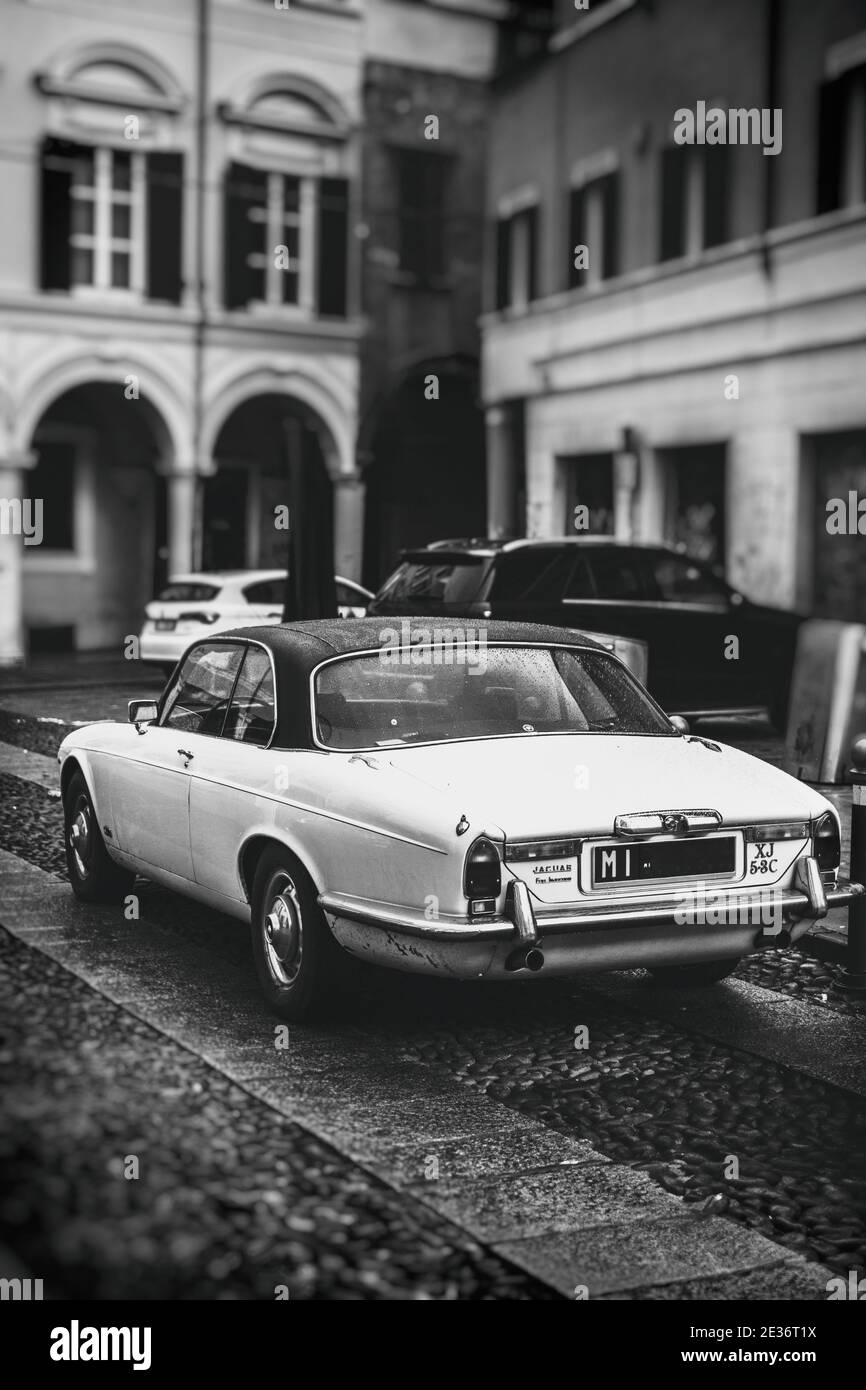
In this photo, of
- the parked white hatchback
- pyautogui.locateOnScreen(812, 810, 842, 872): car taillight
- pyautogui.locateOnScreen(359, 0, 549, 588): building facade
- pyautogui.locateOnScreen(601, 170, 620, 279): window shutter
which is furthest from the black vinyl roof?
pyautogui.locateOnScreen(359, 0, 549, 588): building facade

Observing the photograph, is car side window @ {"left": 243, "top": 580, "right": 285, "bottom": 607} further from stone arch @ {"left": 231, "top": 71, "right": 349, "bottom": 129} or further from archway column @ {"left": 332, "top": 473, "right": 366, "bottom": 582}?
stone arch @ {"left": 231, "top": 71, "right": 349, "bottom": 129}

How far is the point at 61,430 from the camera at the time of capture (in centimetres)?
2609

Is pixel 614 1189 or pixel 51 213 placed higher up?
pixel 51 213

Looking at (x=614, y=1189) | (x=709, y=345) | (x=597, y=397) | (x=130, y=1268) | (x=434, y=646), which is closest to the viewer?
(x=130, y=1268)

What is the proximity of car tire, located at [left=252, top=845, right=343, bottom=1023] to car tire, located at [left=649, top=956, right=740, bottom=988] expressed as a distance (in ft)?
4.82

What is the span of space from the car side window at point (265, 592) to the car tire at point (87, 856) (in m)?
11.0

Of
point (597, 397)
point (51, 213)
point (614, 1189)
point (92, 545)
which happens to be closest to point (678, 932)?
point (614, 1189)

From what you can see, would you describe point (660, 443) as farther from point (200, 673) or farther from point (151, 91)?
point (200, 673)

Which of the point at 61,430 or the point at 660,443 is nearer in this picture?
the point at 660,443

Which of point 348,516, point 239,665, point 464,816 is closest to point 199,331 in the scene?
point 348,516

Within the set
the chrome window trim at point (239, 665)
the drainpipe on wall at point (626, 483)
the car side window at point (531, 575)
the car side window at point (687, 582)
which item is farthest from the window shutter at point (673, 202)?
the chrome window trim at point (239, 665)

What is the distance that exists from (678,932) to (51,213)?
64.2 ft

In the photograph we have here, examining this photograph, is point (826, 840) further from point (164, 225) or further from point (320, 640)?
point (164, 225)

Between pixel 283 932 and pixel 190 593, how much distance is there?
1362 cm
